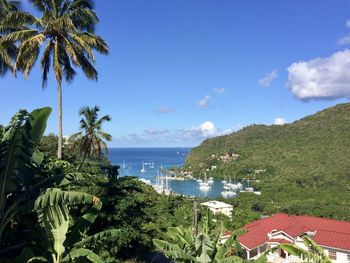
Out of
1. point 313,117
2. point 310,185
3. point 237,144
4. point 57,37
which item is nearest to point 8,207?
point 57,37

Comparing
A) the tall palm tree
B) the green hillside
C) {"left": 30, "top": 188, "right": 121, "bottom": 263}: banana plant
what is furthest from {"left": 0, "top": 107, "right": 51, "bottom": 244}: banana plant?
the green hillside

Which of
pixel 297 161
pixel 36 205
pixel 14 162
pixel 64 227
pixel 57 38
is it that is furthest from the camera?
pixel 297 161

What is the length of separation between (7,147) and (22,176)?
72 cm

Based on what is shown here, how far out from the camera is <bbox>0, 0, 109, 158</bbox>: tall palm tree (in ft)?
50.8

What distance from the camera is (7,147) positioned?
7.44 meters

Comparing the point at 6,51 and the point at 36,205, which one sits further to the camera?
the point at 6,51

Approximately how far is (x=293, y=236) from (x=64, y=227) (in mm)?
21196

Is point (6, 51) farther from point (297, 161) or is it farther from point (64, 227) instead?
point (297, 161)

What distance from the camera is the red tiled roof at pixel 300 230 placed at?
979 inches

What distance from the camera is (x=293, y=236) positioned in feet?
85.1

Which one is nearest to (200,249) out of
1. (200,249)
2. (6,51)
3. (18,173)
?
(200,249)

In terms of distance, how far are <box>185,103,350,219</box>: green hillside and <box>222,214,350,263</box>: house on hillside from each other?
88.6ft

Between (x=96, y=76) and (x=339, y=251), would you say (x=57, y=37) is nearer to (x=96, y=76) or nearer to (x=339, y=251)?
(x=96, y=76)

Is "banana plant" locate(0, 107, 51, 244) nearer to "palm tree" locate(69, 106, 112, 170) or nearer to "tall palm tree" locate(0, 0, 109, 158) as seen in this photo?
"tall palm tree" locate(0, 0, 109, 158)
